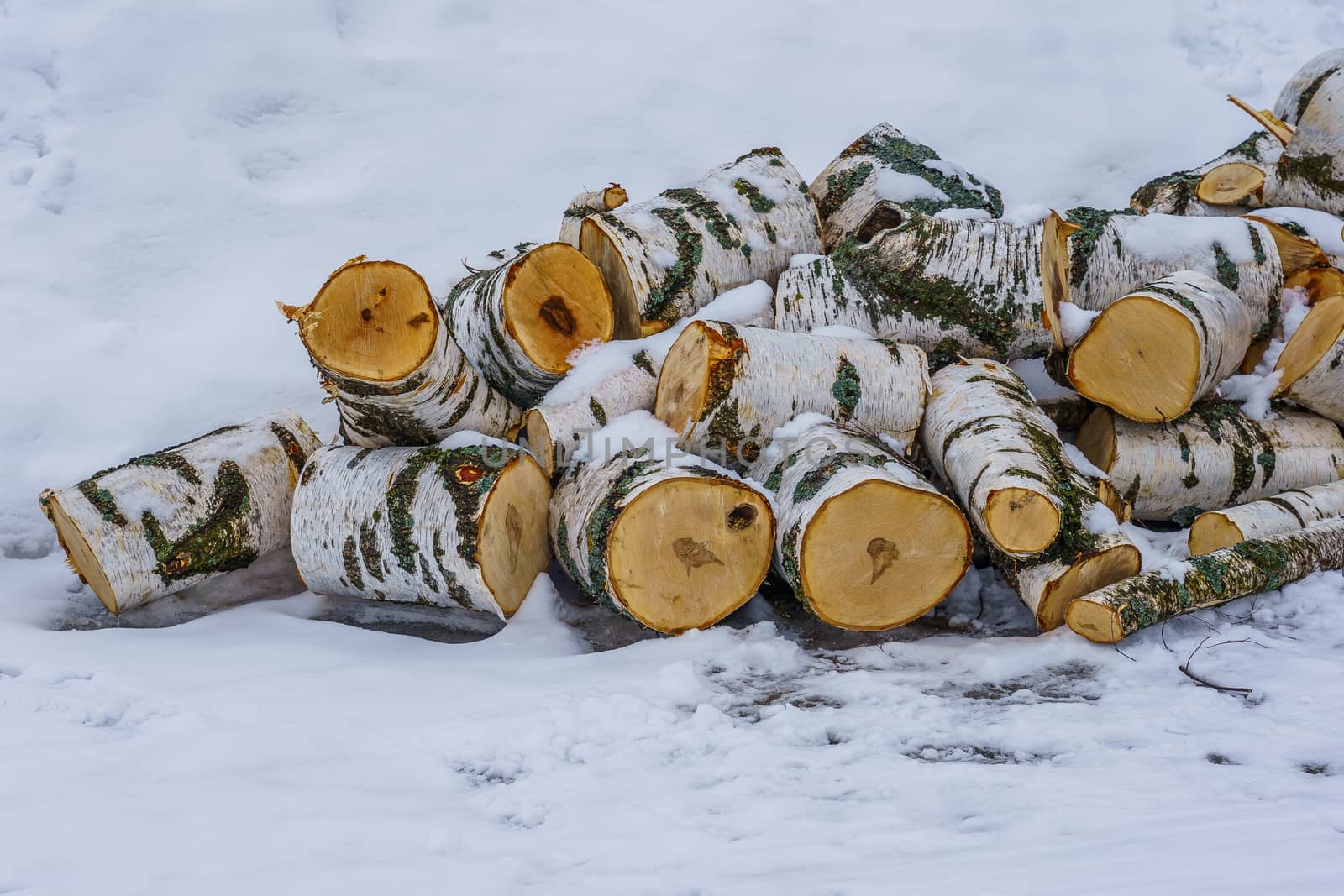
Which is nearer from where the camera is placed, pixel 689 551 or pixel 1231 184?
pixel 689 551

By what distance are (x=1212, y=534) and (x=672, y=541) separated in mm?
2004

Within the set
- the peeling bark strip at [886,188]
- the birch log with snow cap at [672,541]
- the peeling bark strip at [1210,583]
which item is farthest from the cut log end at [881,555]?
the peeling bark strip at [886,188]

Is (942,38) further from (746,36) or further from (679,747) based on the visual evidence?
(679,747)

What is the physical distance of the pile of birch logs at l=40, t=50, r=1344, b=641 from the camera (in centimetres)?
321

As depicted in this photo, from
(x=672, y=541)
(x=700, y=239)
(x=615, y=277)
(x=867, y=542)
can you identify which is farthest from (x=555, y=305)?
(x=867, y=542)

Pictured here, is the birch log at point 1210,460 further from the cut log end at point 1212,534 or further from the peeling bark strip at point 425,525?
the peeling bark strip at point 425,525

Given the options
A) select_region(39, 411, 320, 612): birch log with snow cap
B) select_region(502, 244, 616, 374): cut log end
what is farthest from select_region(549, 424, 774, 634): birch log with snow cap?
select_region(39, 411, 320, 612): birch log with snow cap

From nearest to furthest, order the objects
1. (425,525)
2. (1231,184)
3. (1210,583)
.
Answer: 1. (1210,583)
2. (425,525)
3. (1231,184)

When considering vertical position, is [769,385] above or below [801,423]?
above

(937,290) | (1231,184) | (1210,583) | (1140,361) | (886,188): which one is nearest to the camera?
(1210,583)

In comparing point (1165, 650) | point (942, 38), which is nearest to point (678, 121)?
point (942, 38)

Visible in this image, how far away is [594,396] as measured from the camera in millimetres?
3674

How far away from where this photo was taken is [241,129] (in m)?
A: 6.57

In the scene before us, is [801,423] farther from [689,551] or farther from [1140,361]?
[1140,361]
